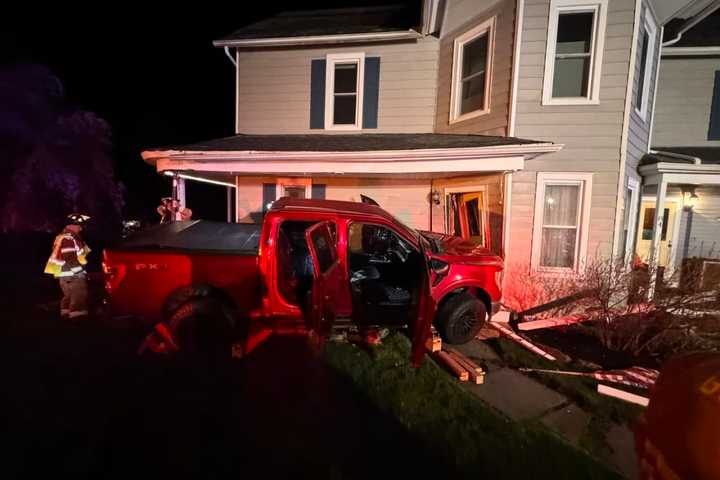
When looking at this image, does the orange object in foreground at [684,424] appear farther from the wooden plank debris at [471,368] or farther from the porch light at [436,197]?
the porch light at [436,197]

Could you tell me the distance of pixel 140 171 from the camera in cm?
2127

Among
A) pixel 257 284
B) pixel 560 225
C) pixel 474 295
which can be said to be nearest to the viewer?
pixel 257 284

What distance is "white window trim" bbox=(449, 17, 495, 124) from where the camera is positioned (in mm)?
6691

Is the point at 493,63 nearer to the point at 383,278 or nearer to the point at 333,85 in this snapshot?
the point at 333,85

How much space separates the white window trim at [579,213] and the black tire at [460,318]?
2.37 metres

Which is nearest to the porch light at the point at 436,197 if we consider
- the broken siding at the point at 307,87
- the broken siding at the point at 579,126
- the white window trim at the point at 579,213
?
the broken siding at the point at 307,87

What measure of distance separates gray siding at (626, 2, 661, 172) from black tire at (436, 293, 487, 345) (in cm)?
446

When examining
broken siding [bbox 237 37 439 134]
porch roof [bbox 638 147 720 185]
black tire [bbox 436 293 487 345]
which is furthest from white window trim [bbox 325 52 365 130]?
porch roof [bbox 638 147 720 185]

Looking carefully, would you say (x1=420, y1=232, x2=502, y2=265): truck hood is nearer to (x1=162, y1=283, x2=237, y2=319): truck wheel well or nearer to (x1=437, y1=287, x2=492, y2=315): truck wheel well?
(x1=437, y1=287, x2=492, y2=315): truck wheel well

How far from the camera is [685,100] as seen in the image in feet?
26.6

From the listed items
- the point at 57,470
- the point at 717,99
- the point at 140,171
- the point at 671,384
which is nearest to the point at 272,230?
the point at 57,470

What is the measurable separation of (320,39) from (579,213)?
686cm

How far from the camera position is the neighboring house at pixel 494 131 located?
6.10m

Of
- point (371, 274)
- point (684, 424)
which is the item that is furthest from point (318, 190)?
point (684, 424)
